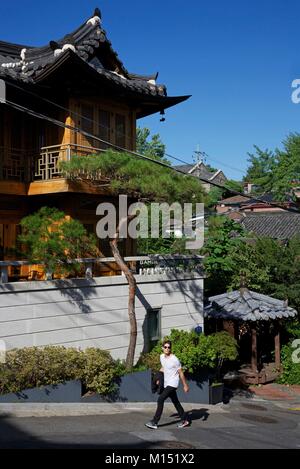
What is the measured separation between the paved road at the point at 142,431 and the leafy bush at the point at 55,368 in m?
0.67

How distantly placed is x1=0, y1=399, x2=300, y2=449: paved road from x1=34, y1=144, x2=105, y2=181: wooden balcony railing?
661 centimetres

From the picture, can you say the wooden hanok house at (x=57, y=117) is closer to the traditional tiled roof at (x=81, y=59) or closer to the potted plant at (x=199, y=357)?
the traditional tiled roof at (x=81, y=59)

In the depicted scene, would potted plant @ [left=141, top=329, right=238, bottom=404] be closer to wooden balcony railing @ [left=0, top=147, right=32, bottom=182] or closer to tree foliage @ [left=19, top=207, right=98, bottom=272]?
tree foliage @ [left=19, top=207, right=98, bottom=272]

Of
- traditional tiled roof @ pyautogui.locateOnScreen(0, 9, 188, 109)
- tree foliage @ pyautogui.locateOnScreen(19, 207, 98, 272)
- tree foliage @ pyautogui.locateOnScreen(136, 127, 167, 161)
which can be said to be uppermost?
tree foliage @ pyautogui.locateOnScreen(136, 127, 167, 161)

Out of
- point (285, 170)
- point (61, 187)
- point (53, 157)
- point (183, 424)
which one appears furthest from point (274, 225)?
point (183, 424)

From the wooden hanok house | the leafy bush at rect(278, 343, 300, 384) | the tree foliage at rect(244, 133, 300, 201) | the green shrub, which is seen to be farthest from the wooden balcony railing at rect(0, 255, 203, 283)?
the tree foliage at rect(244, 133, 300, 201)

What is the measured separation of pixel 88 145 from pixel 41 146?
1391mm

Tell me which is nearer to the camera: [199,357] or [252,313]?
[199,357]

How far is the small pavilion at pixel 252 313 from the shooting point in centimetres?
1781

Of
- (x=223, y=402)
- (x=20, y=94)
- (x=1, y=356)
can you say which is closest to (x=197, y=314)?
(x=223, y=402)

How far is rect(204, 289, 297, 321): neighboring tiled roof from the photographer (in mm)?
17750

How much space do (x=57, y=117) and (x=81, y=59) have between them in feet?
6.78

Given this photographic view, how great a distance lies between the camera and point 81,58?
1361 centimetres

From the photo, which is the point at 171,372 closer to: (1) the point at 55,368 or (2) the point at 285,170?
(1) the point at 55,368
